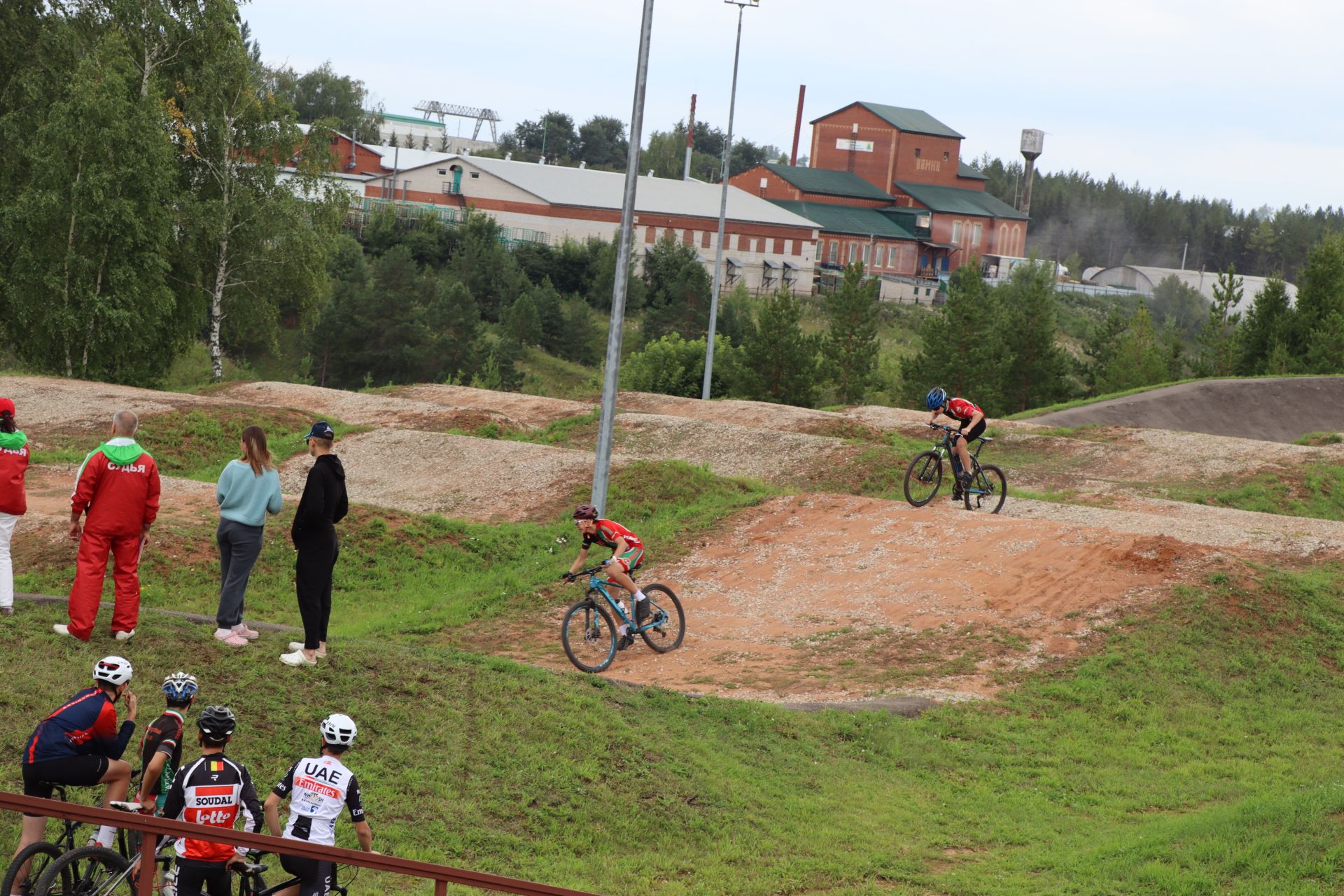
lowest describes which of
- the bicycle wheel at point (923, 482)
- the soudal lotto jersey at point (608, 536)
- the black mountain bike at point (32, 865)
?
the black mountain bike at point (32, 865)

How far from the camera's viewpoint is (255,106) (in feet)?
131

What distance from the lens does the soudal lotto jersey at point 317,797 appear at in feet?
20.3

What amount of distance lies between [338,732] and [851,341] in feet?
163

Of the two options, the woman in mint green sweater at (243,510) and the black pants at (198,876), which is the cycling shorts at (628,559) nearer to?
the woman in mint green sweater at (243,510)

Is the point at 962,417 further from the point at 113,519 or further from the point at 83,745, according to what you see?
the point at 83,745

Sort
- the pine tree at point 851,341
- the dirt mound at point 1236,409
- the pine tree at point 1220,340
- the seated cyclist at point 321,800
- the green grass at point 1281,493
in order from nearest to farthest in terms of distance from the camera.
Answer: the seated cyclist at point 321,800
the green grass at point 1281,493
the dirt mound at point 1236,409
the pine tree at point 851,341
the pine tree at point 1220,340

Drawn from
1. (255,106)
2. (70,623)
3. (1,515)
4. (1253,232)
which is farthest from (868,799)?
(1253,232)

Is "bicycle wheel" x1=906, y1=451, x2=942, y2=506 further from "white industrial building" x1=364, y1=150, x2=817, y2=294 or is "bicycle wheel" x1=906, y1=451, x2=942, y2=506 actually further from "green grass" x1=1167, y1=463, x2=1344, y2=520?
"white industrial building" x1=364, y1=150, x2=817, y2=294

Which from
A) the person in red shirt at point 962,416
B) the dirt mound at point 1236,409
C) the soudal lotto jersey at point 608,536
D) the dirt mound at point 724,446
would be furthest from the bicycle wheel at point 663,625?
the dirt mound at point 1236,409

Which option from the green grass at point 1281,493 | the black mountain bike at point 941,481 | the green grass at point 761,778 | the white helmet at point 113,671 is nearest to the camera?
the white helmet at point 113,671

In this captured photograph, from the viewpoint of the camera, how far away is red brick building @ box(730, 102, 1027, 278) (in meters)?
99.2

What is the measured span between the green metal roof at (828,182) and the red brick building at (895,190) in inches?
3.7

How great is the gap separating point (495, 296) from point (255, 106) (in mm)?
31838

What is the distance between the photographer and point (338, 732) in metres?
6.27
